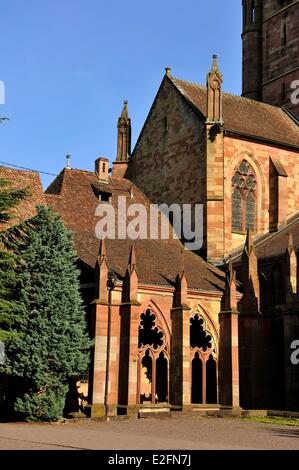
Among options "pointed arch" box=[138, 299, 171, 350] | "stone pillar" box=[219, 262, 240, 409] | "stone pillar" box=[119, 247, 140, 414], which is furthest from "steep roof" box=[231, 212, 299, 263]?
"stone pillar" box=[119, 247, 140, 414]

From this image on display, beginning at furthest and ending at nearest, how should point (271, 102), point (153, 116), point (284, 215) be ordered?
point (271, 102) → point (153, 116) → point (284, 215)

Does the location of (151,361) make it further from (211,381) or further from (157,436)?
(157,436)

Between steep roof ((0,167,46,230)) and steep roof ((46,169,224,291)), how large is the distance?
100cm

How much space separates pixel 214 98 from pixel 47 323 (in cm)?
1657

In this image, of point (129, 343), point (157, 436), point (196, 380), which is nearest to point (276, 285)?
point (196, 380)

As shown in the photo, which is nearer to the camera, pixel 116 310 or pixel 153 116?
pixel 116 310

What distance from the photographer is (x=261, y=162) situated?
1470 inches

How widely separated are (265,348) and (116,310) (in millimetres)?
7453

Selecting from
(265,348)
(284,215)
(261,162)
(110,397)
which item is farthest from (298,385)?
(261,162)

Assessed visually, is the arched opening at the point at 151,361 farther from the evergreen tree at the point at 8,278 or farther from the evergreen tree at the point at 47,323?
the evergreen tree at the point at 8,278

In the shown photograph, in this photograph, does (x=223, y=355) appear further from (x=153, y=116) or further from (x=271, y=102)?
(x=271, y=102)

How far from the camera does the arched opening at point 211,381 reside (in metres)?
29.8

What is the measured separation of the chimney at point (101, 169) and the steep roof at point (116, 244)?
0.83ft
